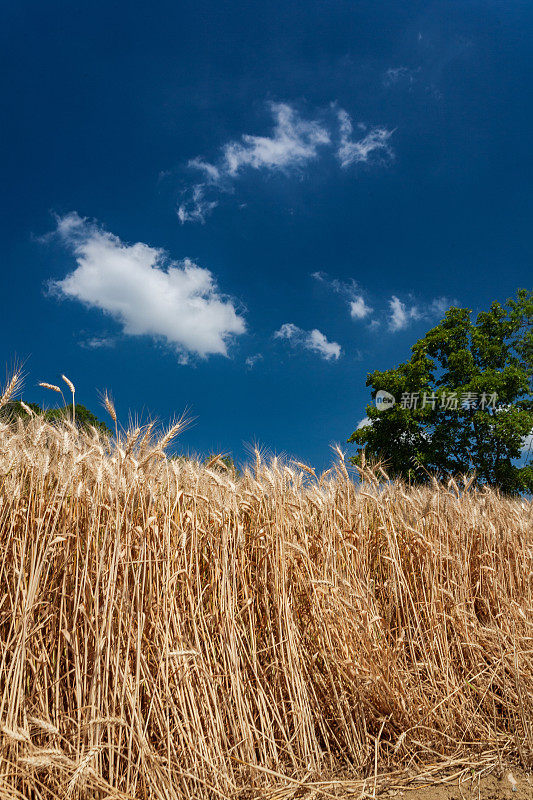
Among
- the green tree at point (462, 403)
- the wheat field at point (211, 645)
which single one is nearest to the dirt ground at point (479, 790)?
the wheat field at point (211, 645)

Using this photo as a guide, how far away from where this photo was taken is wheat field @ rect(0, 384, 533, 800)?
2.20 metres

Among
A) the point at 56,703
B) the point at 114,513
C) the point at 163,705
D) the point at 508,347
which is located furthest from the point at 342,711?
the point at 508,347

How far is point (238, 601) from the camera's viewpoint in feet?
8.91

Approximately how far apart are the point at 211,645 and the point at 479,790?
1.49m

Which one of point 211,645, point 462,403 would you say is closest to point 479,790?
point 211,645

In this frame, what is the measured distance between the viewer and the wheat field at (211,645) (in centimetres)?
220

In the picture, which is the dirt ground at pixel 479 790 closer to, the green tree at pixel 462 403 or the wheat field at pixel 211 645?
the wheat field at pixel 211 645

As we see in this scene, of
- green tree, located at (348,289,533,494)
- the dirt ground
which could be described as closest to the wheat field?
the dirt ground

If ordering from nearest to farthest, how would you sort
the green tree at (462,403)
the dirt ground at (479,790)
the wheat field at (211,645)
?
1. the wheat field at (211,645)
2. the dirt ground at (479,790)
3. the green tree at (462,403)

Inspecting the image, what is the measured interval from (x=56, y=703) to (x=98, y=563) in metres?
0.66

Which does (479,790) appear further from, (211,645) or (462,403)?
(462,403)

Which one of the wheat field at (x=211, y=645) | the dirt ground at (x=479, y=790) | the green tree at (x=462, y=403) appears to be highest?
the green tree at (x=462, y=403)

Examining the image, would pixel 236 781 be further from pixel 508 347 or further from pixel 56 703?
pixel 508 347

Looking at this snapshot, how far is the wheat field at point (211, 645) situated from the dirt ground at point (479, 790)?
0.33 ft
